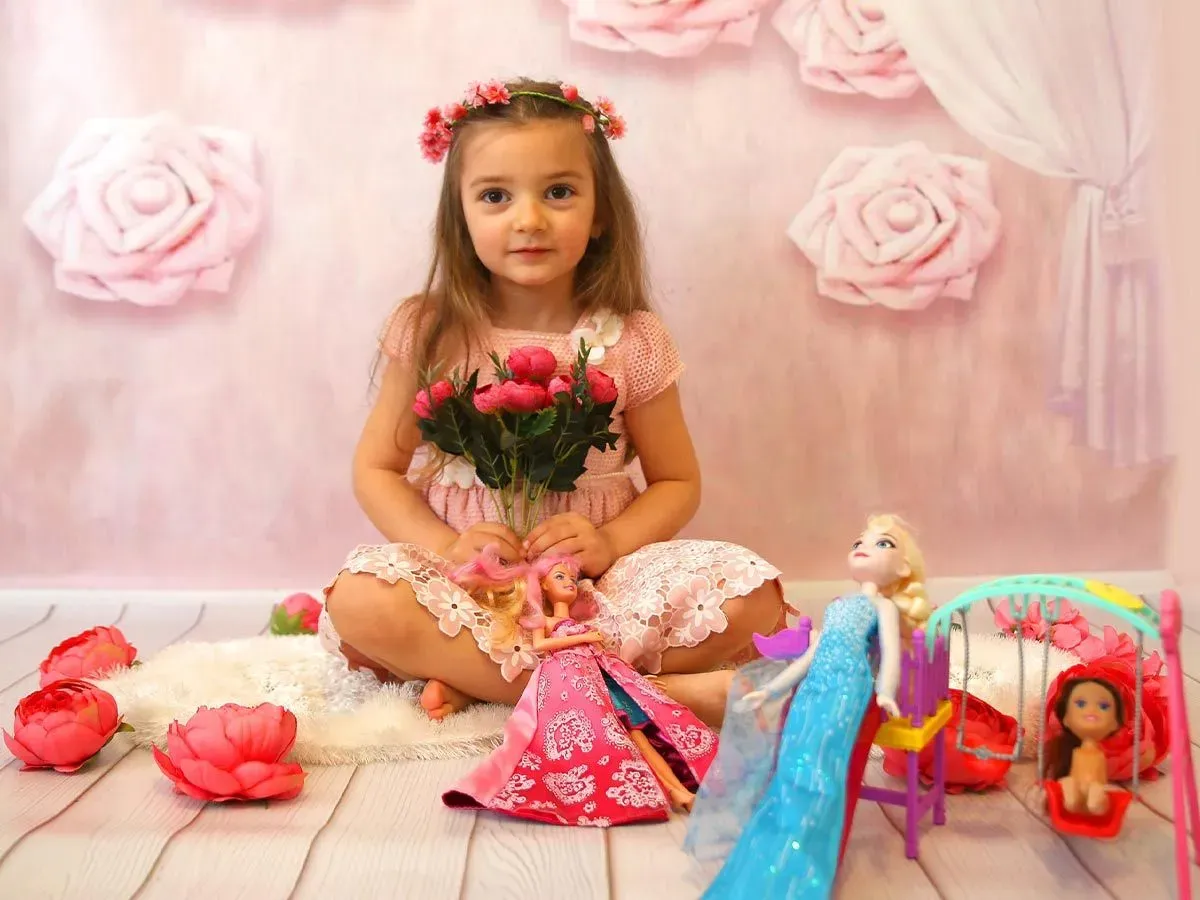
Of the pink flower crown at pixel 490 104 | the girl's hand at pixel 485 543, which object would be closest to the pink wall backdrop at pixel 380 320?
the pink flower crown at pixel 490 104

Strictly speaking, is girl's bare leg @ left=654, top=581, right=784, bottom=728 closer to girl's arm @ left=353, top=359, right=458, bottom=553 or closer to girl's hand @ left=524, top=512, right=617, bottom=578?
girl's hand @ left=524, top=512, right=617, bottom=578

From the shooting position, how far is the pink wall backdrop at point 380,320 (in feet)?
6.55

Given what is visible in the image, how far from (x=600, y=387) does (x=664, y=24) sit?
811 millimetres

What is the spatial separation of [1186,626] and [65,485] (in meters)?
1.74

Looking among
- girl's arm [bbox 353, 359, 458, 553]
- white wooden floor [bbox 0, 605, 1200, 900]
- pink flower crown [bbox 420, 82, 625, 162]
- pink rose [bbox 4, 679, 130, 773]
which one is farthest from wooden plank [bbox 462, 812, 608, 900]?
pink flower crown [bbox 420, 82, 625, 162]

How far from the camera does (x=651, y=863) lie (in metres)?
1.05

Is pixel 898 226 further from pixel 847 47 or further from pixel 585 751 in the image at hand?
pixel 585 751

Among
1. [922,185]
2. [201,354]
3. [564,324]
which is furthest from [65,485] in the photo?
[922,185]

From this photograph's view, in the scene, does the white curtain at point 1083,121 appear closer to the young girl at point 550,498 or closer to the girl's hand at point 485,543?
the young girl at point 550,498

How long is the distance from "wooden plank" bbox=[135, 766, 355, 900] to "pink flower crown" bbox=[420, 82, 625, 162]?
0.83 meters

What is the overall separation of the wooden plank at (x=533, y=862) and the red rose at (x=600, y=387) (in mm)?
481

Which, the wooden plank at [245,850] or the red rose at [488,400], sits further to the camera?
the red rose at [488,400]

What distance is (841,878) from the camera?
1020 millimetres

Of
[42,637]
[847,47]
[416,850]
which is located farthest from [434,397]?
[847,47]
